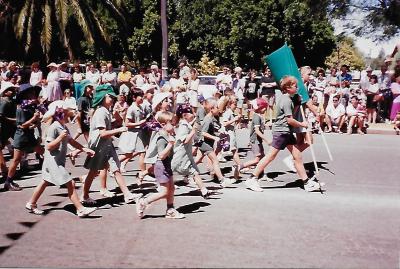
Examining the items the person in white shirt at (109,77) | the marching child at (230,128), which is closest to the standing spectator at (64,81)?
the person in white shirt at (109,77)

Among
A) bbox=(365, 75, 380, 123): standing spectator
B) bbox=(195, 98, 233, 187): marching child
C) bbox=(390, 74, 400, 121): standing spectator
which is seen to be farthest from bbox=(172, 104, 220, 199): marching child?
bbox=(365, 75, 380, 123): standing spectator

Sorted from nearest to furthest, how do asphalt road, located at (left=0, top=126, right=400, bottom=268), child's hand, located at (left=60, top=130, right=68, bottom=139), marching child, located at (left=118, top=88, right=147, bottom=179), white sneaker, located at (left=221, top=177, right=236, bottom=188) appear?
asphalt road, located at (left=0, top=126, right=400, bottom=268) → child's hand, located at (left=60, top=130, right=68, bottom=139) → white sneaker, located at (left=221, top=177, right=236, bottom=188) → marching child, located at (left=118, top=88, right=147, bottom=179)

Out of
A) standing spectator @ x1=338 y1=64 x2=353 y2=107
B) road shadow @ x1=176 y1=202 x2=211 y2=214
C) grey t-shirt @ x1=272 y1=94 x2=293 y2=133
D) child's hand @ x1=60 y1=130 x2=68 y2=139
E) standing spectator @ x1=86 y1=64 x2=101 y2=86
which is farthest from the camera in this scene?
standing spectator @ x1=86 y1=64 x2=101 y2=86

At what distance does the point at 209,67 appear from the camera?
37156 millimetres

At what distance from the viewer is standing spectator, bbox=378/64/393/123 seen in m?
17.7

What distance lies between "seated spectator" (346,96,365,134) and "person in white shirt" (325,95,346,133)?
0.20 m

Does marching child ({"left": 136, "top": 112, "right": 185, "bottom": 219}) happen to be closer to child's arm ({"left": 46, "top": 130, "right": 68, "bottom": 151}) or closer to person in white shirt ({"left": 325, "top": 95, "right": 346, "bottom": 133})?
child's arm ({"left": 46, "top": 130, "right": 68, "bottom": 151})

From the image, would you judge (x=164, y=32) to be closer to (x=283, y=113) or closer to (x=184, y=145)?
(x=283, y=113)

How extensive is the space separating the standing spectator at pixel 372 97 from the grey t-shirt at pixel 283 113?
33.6 feet

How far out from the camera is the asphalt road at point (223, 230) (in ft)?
16.9

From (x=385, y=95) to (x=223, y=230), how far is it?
13.6 metres

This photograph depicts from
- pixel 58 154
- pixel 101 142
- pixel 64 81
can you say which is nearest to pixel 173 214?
pixel 101 142

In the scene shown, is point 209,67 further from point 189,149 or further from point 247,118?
point 189,149

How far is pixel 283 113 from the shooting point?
8.00 metres
